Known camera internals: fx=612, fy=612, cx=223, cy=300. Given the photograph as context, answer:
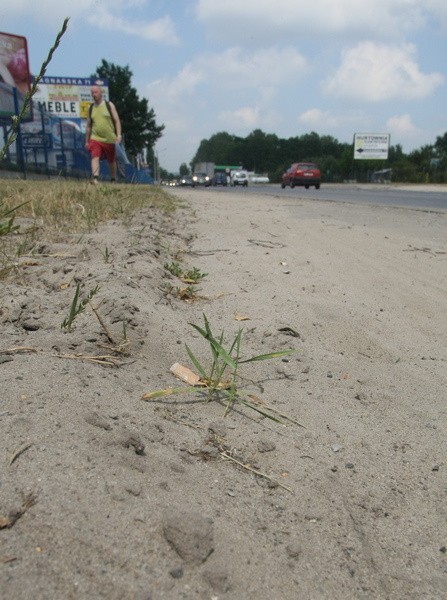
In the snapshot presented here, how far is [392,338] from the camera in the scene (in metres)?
2.87

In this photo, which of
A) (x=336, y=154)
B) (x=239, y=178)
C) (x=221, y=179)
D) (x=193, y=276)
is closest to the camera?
(x=193, y=276)

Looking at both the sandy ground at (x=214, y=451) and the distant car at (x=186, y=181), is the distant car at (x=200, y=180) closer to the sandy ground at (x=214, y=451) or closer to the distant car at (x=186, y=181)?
the distant car at (x=186, y=181)

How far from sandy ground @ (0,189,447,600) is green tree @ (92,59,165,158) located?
5753 cm

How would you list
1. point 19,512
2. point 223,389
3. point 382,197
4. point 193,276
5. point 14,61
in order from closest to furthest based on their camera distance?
point 19,512 → point 223,389 → point 193,276 → point 382,197 → point 14,61

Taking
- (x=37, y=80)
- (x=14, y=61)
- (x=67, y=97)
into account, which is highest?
(x=67, y=97)

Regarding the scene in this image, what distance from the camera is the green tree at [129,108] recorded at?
192 feet

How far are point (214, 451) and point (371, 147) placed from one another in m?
79.5

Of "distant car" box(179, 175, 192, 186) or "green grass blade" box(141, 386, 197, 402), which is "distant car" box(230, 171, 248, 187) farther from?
"green grass blade" box(141, 386, 197, 402)

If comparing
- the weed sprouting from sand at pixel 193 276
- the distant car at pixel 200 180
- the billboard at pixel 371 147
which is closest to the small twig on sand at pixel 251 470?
the weed sprouting from sand at pixel 193 276

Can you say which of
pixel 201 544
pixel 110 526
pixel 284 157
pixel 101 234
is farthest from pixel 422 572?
pixel 284 157

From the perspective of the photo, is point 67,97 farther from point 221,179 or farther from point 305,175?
point 221,179

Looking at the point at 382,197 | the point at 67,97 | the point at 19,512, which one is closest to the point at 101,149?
the point at 382,197

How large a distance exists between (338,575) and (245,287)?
228 centimetres

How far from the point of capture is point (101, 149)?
10.8 metres
